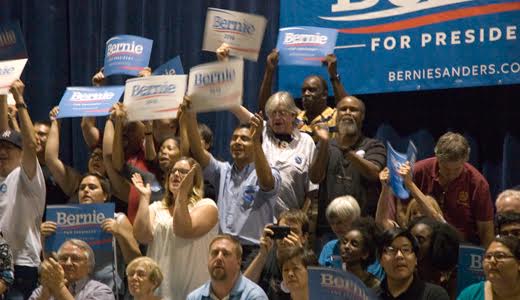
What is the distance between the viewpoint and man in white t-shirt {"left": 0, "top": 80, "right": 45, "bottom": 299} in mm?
5473

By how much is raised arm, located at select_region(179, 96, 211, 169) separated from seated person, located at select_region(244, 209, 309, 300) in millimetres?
723

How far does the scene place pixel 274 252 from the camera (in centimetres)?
493

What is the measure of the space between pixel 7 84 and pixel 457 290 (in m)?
2.94

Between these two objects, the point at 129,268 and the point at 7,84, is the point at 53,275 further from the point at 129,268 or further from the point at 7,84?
the point at 7,84

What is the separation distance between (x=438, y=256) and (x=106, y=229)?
1.74m

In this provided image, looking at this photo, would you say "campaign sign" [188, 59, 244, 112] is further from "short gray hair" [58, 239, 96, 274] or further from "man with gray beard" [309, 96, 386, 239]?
"short gray hair" [58, 239, 96, 274]

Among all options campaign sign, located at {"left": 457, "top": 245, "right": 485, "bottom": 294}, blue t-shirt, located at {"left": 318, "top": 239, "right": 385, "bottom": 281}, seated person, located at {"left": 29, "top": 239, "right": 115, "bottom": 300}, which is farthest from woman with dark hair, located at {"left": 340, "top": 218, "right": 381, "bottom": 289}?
seated person, located at {"left": 29, "top": 239, "right": 115, "bottom": 300}

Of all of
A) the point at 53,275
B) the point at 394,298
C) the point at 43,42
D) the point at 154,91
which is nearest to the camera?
the point at 394,298

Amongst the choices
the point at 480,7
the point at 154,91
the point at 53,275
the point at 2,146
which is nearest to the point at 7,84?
the point at 2,146

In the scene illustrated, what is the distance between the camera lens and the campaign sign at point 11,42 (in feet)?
20.0

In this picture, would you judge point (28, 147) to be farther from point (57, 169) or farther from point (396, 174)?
point (396, 174)

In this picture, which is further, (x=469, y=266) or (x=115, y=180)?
(x=115, y=180)

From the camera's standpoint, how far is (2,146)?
576cm

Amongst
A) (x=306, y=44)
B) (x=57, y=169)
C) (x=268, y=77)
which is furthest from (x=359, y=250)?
(x=57, y=169)
